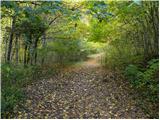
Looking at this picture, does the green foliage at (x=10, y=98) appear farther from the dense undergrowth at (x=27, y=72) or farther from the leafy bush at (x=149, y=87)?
the leafy bush at (x=149, y=87)

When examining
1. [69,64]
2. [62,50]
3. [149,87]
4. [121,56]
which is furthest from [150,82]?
[69,64]

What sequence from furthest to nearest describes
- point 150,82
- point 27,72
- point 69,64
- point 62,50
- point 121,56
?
1. point 69,64
2. point 62,50
3. point 121,56
4. point 27,72
5. point 150,82

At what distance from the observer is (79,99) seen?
7.61 metres

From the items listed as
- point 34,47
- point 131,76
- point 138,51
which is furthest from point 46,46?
point 131,76

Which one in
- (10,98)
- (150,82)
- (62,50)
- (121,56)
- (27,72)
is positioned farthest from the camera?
(62,50)

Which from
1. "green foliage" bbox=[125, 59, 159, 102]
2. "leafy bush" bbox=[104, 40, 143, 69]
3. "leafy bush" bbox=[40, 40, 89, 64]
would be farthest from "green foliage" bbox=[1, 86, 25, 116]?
"leafy bush" bbox=[104, 40, 143, 69]

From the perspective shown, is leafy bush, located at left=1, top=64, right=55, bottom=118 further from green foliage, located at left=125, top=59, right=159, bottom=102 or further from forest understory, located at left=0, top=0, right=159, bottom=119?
green foliage, located at left=125, top=59, right=159, bottom=102

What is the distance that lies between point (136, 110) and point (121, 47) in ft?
21.3

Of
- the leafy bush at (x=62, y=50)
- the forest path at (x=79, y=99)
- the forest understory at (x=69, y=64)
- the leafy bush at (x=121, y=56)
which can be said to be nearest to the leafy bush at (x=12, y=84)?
the forest understory at (x=69, y=64)

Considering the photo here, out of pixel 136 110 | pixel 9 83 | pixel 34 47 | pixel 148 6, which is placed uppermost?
pixel 148 6

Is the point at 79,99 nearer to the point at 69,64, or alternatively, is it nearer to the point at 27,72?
the point at 27,72

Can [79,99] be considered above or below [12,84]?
below

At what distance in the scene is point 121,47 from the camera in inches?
512

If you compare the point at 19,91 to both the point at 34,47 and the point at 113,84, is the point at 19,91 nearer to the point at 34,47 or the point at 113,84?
the point at 113,84
